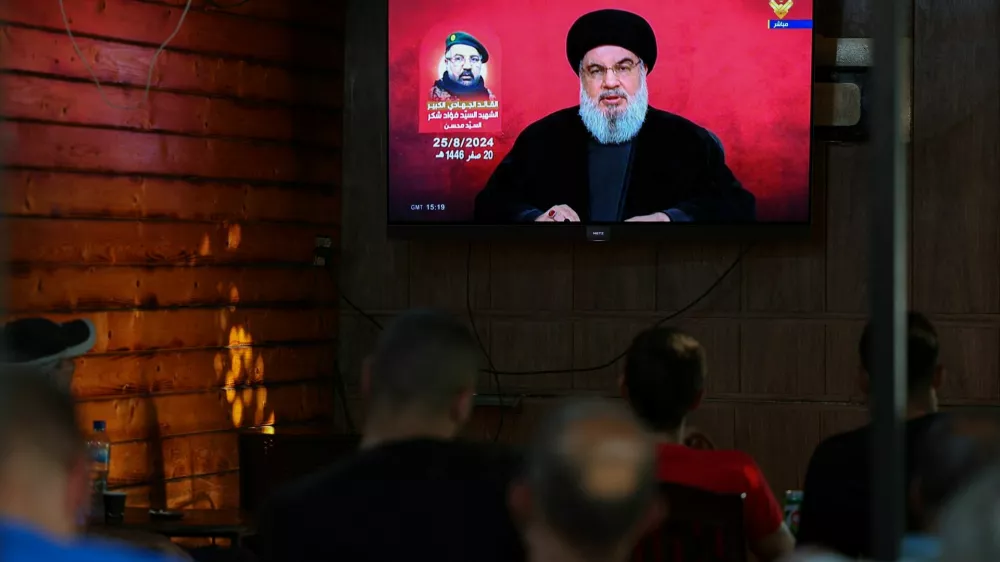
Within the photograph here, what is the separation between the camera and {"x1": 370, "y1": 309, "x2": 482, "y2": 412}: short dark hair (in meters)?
2.24

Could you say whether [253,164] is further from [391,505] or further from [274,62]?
[391,505]

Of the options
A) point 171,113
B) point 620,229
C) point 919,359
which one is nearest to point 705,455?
point 919,359

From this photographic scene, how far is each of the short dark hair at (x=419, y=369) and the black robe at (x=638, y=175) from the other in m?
2.95

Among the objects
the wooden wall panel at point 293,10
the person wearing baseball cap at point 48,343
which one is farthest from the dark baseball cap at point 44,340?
the wooden wall panel at point 293,10

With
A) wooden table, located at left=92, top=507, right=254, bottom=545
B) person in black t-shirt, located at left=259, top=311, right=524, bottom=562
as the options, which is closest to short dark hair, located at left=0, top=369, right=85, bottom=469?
person in black t-shirt, located at left=259, top=311, right=524, bottom=562

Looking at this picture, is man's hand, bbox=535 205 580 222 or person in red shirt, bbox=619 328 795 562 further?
man's hand, bbox=535 205 580 222

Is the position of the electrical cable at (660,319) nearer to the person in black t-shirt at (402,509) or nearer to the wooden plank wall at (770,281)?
the wooden plank wall at (770,281)

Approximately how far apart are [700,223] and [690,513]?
2687mm

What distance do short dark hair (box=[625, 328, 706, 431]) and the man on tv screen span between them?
7.69 ft

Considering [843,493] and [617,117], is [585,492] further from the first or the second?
[617,117]

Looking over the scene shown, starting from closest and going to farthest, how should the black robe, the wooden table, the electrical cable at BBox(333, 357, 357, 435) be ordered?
the wooden table < the black robe < the electrical cable at BBox(333, 357, 357, 435)

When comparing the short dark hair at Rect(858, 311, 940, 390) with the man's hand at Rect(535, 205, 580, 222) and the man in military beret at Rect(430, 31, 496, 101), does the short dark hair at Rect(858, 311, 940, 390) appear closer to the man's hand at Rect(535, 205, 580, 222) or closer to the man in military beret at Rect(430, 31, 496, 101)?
the man's hand at Rect(535, 205, 580, 222)

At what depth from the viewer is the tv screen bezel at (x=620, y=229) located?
503 cm
